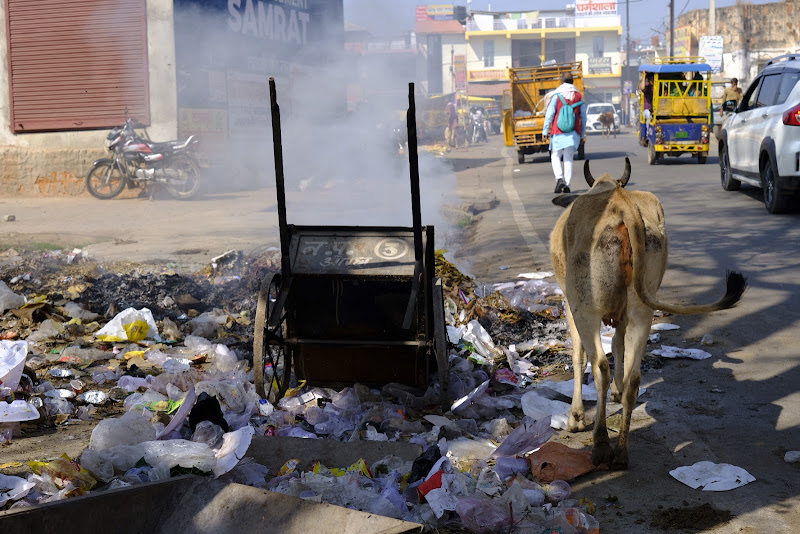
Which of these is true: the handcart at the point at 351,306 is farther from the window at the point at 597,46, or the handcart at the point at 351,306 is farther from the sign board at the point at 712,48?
the window at the point at 597,46

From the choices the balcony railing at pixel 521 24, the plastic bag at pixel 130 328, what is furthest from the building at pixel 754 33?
the plastic bag at pixel 130 328

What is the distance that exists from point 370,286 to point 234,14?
1451 cm

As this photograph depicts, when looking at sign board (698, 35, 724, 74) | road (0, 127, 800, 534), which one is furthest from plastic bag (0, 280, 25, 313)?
sign board (698, 35, 724, 74)

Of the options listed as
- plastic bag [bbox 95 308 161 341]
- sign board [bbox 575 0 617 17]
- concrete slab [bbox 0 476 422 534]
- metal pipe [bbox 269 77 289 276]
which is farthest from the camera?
sign board [bbox 575 0 617 17]

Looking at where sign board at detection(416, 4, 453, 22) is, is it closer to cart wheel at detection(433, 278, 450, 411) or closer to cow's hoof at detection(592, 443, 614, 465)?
cart wheel at detection(433, 278, 450, 411)

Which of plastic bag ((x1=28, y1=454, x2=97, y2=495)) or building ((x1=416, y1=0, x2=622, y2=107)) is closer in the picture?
plastic bag ((x1=28, y1=454, x2=97, y2=495))

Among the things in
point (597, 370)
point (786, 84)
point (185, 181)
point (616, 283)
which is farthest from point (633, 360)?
point (185, 181)

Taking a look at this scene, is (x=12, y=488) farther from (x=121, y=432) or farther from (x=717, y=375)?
(x=717, y=375)

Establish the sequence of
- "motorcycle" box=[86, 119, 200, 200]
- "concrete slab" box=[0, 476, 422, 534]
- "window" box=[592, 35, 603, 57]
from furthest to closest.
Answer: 1. "window" box=[592, 35, 603, 57]
2. "motorcycle" box=[86, 119, 200, 200]
3. "concrete slab" box=[0, 476, 422, 534]

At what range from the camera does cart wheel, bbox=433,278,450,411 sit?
13.6 ft

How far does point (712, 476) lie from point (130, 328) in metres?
4.15

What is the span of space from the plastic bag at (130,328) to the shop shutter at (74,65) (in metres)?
11.1

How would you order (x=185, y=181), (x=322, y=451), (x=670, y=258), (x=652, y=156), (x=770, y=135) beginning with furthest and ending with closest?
(x=652, y=156) → (x=185, y=181) → (x=770, y=135) → (x=670, y=258) → (x=322, y=451)

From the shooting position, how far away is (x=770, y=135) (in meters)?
10.3
